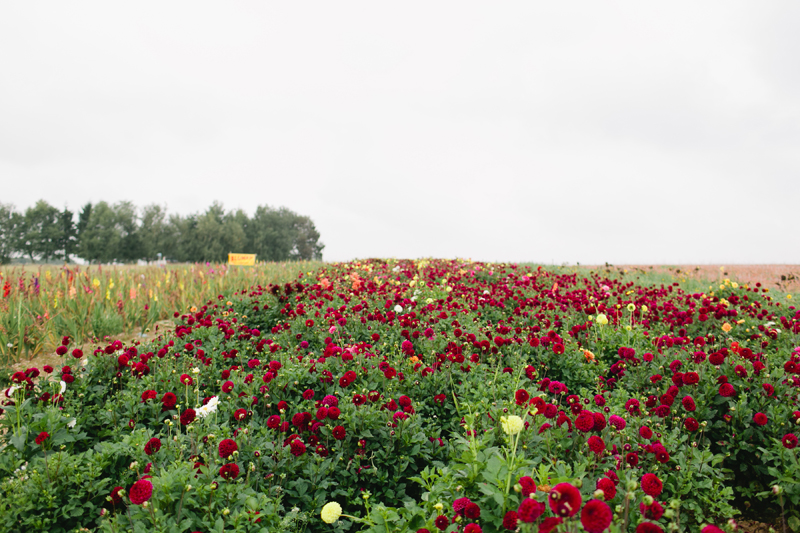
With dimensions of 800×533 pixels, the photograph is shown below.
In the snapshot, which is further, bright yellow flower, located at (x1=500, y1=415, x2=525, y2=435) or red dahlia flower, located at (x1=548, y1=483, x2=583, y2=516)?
bright yellow flower, located at (x1=500, y1=415, x2=525, y2=435)

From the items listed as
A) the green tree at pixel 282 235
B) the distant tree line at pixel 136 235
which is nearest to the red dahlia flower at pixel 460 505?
the distant tree line at pixel 136 235

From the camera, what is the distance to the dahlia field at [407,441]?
1.79 metres

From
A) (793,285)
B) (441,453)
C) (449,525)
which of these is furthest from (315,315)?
(793,285)

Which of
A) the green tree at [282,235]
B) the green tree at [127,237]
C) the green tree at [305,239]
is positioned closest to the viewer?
the green tree at [127,237]

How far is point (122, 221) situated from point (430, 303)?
6106cm

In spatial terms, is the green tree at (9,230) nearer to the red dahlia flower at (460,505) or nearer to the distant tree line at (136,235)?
the distant tree line at (136,235)

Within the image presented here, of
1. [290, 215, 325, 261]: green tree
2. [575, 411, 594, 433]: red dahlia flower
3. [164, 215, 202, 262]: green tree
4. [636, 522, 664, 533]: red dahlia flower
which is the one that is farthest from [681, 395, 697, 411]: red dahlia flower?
[290, 215, 325, 261]: green tree

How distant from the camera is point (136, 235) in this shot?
5353 cm

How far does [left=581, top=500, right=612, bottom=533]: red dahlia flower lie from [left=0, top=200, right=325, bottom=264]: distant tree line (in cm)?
4796

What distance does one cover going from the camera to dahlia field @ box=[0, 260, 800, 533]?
5.86 ft

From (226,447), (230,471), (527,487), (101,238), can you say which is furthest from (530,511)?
(101,238)

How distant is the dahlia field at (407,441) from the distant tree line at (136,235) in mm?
45201

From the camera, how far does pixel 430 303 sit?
5.77 metres

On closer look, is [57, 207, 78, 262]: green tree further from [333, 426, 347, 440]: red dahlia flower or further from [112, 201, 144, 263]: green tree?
[333, 426, 347, 440]: red dahlia flower
